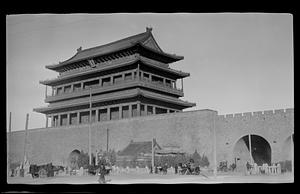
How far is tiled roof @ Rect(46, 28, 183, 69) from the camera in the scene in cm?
919

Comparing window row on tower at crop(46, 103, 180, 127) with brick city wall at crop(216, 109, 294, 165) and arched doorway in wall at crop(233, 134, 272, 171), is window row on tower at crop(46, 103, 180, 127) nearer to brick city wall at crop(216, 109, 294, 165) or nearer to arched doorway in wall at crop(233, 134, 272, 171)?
brick city wall at crop(216, 109, 294, 165)

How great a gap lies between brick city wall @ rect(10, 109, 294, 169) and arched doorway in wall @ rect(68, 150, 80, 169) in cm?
8

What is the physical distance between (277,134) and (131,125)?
329 cm

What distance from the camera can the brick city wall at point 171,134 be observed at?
349 inches

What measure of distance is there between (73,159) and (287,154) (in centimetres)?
444

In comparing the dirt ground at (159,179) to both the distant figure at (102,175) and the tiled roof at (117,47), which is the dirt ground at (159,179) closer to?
the distant figure at (102,175)

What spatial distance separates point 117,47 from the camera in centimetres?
990

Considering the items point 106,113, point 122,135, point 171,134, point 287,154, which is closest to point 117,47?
point 106,113

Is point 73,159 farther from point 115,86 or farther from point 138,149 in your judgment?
point 115,86

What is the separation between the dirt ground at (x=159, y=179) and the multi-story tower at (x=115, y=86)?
1903 millimetres

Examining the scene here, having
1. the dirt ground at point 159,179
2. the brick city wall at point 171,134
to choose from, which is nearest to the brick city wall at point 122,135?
the brick city wall at point 171,134

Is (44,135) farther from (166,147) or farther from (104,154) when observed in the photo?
(166,147)

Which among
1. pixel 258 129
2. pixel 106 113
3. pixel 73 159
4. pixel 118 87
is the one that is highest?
pixel 118 87

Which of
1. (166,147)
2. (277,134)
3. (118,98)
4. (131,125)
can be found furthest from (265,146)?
(118,98)
